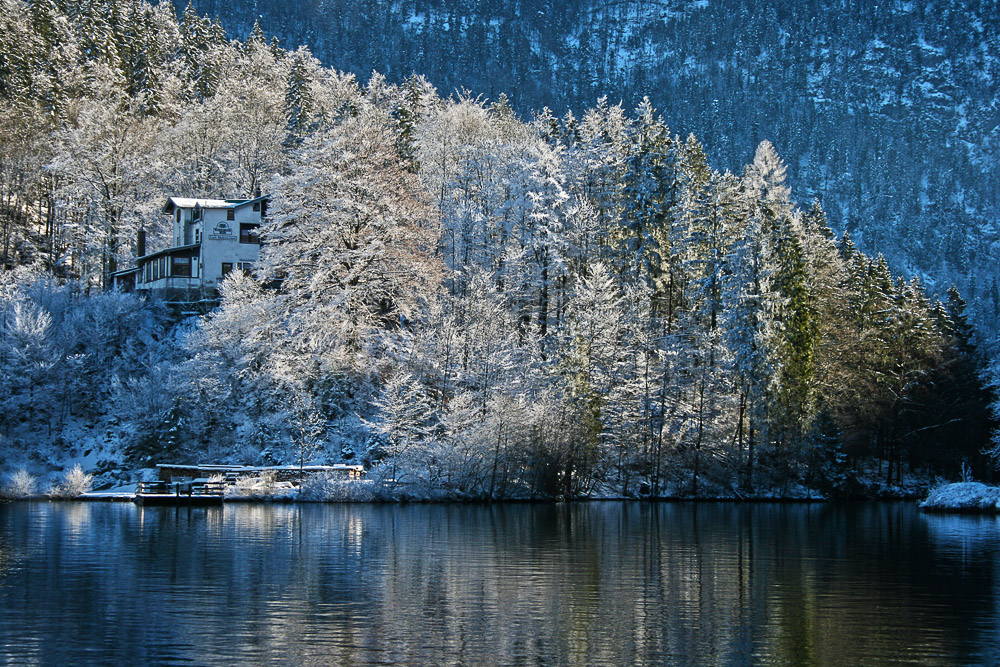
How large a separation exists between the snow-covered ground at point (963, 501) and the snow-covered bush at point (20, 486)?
50267mm

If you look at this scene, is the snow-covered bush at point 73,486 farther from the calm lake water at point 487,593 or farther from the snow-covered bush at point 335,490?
the snow-covered bush at point 335,490

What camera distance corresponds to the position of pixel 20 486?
180 feet

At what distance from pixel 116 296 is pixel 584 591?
52037 millimetres

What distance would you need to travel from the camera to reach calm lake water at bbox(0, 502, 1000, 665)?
731 inches

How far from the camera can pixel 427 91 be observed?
340ft

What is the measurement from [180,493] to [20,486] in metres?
10.2

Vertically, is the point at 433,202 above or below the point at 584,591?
above

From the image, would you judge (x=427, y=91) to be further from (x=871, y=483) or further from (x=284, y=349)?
(x=871, y=483)

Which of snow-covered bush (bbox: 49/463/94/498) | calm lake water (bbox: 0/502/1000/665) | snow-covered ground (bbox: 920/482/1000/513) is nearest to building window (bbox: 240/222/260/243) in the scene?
snow-covered bush (bbox: 49/463/94/498)

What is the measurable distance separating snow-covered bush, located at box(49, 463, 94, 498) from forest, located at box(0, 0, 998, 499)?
295 cm

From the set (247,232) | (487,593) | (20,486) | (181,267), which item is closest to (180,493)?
(20,486)

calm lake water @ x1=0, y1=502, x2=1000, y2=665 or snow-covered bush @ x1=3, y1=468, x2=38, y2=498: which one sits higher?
snow-covered bush @ x1=3, y1=468, x2=38, y2=498

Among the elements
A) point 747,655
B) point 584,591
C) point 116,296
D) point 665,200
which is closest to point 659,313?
point 665,200

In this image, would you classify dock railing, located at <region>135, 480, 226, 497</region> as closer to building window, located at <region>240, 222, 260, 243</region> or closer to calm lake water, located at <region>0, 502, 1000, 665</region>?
calm lake water, located at <region>0, 502, 1000, 665</region>
